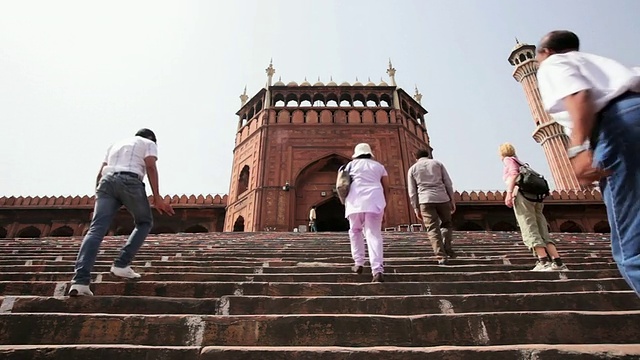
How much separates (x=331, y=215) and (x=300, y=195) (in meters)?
2.26

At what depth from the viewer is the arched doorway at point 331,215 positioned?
16.6 meters

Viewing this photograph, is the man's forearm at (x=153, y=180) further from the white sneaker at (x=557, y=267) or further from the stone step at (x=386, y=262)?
the white sneaker at (x=557, y=267)

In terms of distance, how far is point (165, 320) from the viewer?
182cm

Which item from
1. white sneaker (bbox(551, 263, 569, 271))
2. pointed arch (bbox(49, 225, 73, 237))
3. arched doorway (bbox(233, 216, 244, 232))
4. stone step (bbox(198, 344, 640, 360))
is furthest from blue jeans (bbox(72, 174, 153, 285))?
pointed arch (bbox(49, 225, 73, 237))

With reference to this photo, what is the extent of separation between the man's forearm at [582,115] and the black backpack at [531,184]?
8.02ft

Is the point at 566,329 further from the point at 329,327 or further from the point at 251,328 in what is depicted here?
the point at 251,328

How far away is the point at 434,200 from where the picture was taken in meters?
3.88

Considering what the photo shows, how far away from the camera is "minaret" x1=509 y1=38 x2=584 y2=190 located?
21750 millimetres

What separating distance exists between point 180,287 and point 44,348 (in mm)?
1035

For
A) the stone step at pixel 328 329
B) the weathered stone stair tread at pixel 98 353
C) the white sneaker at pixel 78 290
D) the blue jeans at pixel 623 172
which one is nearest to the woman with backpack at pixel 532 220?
the stone step at pixel 328 329

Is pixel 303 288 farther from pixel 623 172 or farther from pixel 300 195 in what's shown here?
pixel 300 195

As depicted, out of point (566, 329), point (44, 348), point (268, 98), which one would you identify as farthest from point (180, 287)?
point (268, 98)

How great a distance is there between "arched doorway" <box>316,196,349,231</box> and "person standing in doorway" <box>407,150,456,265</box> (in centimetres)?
1186

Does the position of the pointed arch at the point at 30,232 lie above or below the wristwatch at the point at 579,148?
above
